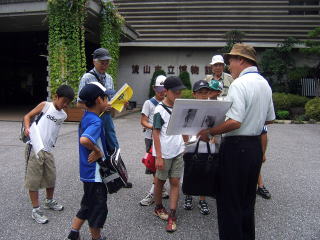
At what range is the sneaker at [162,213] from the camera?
11.9 ft

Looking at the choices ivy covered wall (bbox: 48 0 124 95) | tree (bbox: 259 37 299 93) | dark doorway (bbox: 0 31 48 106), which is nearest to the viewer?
ivy covered wall (bbox: 48 0 124 95)

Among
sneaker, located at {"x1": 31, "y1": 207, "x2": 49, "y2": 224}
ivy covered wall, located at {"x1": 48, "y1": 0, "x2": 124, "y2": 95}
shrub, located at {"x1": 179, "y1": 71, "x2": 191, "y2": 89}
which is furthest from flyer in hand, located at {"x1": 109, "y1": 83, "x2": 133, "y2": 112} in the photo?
shrub, located at {"x1": 179, "y1": 71, "x2": 191, "y2": 89}

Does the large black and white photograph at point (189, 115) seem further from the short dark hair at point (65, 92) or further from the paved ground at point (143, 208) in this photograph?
the short dark hair at point (65, 92)

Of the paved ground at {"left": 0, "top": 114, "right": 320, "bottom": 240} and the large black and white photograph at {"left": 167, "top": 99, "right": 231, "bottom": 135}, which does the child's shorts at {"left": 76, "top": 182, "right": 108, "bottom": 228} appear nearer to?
the paved ground at {"left": 0, "top": 114, "right": 320, "bottom": 240}

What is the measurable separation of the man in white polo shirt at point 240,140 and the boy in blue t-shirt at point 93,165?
0.93 metres

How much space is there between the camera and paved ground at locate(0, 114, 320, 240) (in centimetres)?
334

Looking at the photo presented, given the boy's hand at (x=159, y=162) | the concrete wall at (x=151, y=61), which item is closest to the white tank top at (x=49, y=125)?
the boy's hand at (x=159, y=162)

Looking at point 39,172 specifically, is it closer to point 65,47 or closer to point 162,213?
point 162,213

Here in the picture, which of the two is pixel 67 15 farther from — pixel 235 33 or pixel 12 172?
pixel 235 33

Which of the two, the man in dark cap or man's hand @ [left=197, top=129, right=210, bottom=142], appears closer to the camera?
man's hand @ [left=197, top=129, right=210, bottom=142]

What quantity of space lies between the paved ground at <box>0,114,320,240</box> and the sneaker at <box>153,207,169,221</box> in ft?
0.23


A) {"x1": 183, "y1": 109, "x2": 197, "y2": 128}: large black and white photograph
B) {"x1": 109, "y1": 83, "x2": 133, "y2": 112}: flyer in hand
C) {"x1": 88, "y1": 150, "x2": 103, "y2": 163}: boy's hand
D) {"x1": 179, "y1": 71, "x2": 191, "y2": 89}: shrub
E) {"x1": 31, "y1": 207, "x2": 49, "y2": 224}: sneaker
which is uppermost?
{"x1": 179, "y1": 71, "x2": 191, "y2": 89}: shrub

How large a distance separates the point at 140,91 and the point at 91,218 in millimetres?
15015

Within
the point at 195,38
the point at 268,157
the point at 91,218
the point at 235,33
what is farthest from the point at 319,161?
the point at 195,38
